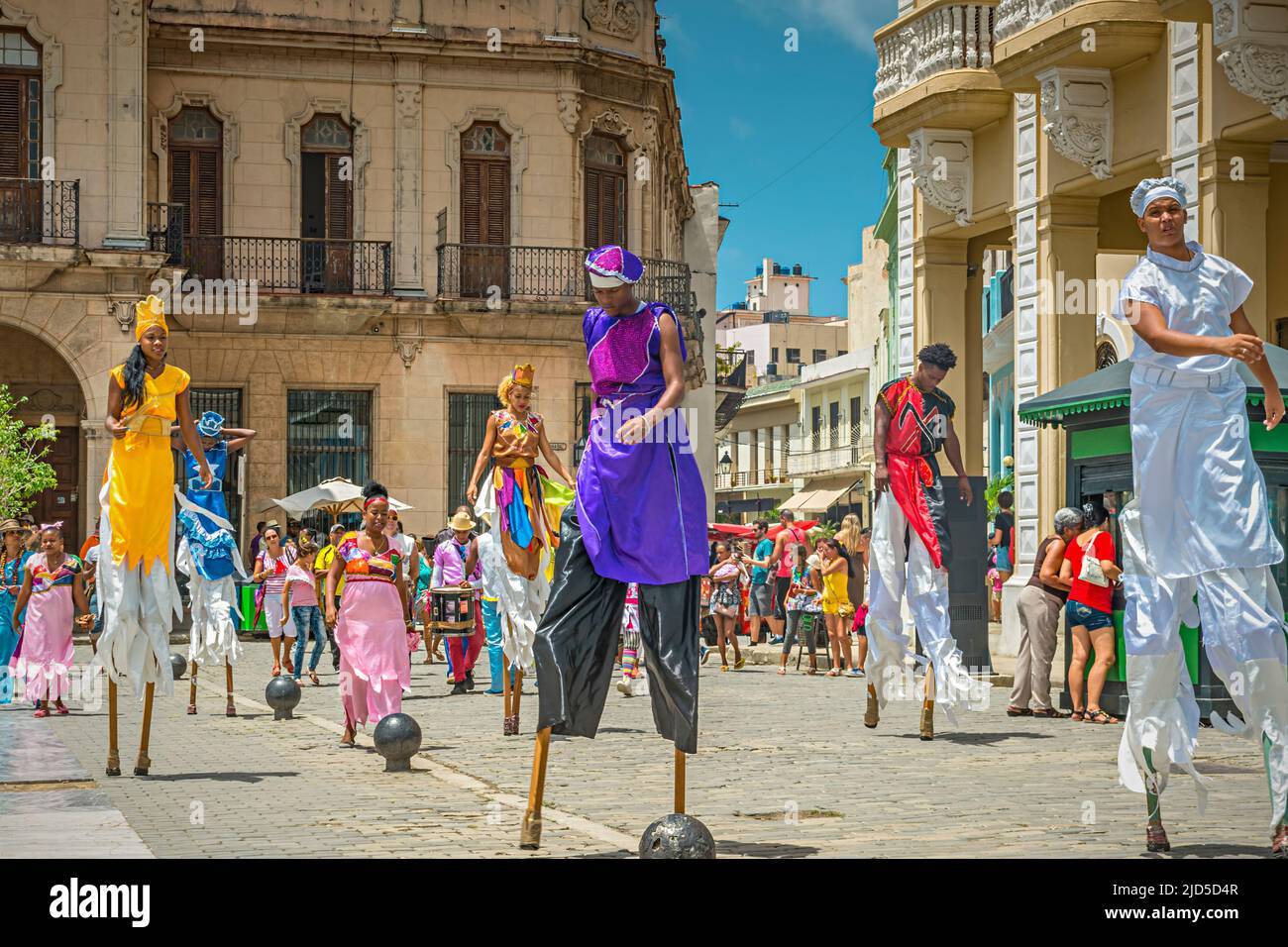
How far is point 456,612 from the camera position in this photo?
17.5 m

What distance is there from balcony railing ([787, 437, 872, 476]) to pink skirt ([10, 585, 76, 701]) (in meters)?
55.7

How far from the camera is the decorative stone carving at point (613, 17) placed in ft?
121

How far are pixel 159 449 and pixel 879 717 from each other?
6.14 meters

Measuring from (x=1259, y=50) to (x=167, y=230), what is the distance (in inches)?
920

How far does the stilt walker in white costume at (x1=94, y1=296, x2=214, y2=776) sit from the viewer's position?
33.6 ft

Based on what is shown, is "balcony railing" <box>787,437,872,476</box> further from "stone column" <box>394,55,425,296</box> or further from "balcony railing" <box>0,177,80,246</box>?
"balcony railing" <box>0,177,80,246</box>

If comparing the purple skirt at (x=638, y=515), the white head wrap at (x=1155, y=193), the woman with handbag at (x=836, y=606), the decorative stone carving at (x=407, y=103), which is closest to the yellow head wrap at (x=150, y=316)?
the purple skirt at (x=638, y=515)

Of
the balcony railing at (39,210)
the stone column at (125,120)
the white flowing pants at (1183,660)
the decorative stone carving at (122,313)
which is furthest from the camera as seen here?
the stone column at (125,120)

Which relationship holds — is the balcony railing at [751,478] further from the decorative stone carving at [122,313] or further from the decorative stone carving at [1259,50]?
the decorative stone carving at [1259,50]

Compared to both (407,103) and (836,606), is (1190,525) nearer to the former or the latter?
(836,606)

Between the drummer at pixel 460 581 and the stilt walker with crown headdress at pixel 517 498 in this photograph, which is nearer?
the stilt walker with crown headdress at pixel 517 498

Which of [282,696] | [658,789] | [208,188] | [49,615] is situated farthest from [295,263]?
→ [658,789]

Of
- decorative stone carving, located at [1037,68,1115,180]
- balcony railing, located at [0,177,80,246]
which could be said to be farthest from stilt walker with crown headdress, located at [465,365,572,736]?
balcony railing, located at [0,177,80,246]

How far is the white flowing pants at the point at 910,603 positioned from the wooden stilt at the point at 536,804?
5.36 m
